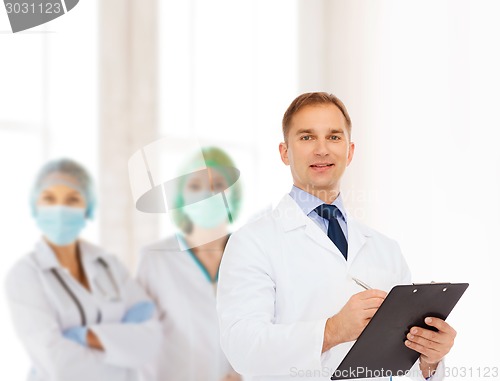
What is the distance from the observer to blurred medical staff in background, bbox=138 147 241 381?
2.17m

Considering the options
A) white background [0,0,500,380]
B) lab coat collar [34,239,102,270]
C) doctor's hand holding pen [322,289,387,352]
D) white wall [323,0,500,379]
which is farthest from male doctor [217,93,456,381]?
white wall [323,0,500,379]

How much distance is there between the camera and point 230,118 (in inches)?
119

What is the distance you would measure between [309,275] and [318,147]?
210mm

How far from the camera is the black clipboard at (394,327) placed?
994 millimetres

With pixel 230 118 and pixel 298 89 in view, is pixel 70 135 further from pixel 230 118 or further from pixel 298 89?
pixel 298 89

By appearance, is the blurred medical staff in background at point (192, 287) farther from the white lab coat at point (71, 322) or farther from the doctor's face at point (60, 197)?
the doctor's face at point (60, 197)

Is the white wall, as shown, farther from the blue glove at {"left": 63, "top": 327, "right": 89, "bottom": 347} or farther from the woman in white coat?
the blue glove at {"left": 63, "top": 327, "right": 89, "bottom": 347}

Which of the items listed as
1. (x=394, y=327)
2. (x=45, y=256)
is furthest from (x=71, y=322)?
(x=394, y=327)

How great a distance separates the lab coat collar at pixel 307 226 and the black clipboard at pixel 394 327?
15cm

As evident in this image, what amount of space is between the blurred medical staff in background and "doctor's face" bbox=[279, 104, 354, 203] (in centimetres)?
99

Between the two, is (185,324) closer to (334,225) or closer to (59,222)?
(59,222)

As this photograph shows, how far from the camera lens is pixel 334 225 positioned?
1209 millimetres

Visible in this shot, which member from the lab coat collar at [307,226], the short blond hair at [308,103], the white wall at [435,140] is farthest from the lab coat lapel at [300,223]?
the white wall at [435,140]

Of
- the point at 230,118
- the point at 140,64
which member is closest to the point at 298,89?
the point at 230,118
